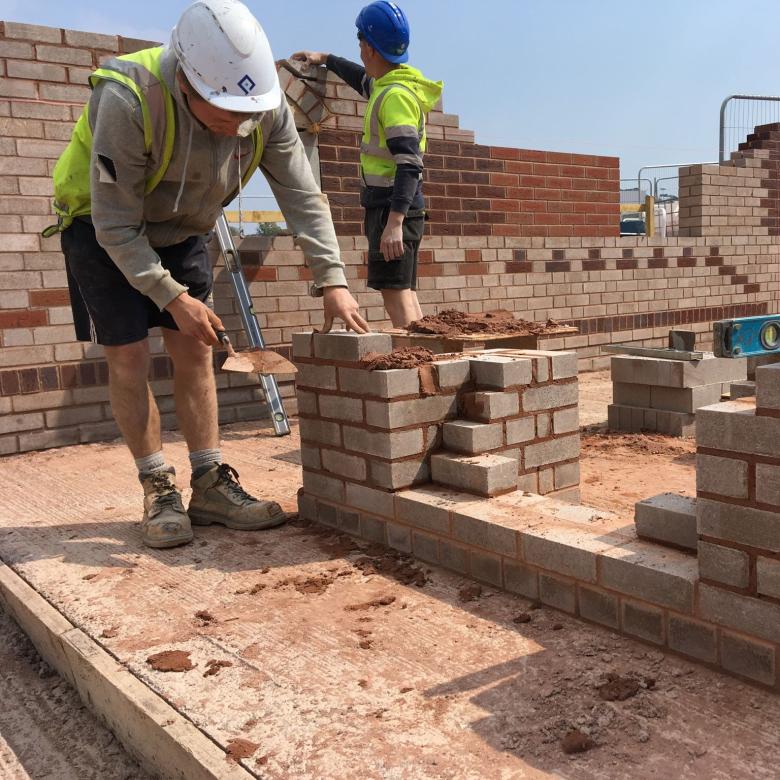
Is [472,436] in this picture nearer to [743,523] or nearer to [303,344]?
[303,344]

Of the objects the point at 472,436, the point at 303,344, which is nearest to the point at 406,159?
the point at 303,344

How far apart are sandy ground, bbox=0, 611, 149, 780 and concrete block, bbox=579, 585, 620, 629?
1.26m

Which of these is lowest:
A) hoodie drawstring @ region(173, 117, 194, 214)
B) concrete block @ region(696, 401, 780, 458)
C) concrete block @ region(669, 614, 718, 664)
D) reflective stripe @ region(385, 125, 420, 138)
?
concrete block @ region(669, 614, 718, 664)

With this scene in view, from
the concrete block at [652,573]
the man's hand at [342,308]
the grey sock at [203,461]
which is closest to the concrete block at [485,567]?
the concrete block at [652,573]

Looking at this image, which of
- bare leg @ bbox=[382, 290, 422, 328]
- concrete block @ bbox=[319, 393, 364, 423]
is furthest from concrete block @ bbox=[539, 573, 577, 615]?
bare leg @ bbox=[382, 290, 422, 328]

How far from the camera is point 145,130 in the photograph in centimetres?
281

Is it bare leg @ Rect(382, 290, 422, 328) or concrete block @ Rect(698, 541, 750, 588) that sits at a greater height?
bare leg @ Rect(382, 290, 422, 328)

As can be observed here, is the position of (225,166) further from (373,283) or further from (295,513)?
(373,283)

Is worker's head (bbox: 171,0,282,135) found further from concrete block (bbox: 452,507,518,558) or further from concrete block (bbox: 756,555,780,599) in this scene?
concrete block (bbox: 756,555,780,599)

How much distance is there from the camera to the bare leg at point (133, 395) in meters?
3.23

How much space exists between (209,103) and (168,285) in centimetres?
62

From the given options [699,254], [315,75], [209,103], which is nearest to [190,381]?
[209,103]

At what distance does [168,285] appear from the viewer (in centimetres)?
285

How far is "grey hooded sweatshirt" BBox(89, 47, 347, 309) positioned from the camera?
9.20ft
